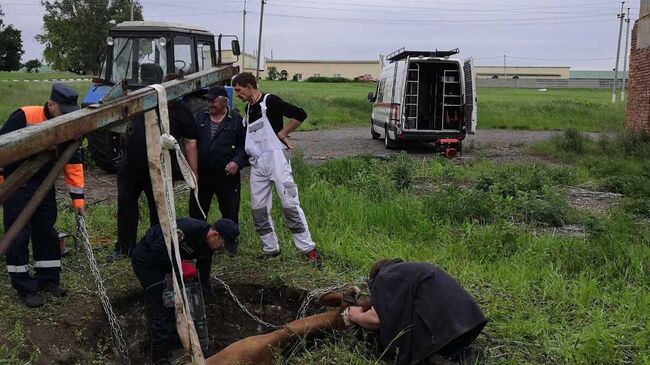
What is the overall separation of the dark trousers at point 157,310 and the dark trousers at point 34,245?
0.85m

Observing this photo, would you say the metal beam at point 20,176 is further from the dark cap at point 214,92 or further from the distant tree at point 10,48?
the distant tree at point 10,48

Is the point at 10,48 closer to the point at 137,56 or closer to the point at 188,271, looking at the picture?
the point at 137,56

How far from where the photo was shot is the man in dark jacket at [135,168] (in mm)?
5504

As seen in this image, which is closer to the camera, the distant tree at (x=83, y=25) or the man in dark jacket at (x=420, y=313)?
the man in dark jacket at (x=420, y=313)

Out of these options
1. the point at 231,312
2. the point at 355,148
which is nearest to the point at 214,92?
the point at 231,312

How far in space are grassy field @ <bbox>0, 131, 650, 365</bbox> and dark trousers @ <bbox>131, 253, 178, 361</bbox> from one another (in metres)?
0.47

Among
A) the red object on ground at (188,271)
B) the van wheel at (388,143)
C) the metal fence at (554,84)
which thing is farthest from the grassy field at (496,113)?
the metal fence at (554,84)

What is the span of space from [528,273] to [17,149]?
13.4ft

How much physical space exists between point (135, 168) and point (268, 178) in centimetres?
119

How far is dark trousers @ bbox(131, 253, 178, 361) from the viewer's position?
4438 mm

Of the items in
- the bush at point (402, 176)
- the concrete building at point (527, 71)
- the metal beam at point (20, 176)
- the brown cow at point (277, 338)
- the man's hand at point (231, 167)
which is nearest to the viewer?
the metal beam at point (20, 176)

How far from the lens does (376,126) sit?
17750mm

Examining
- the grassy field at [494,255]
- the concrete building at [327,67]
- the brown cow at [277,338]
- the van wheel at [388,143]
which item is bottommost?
the brown cow at [277,338]

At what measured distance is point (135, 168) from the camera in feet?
18.5
